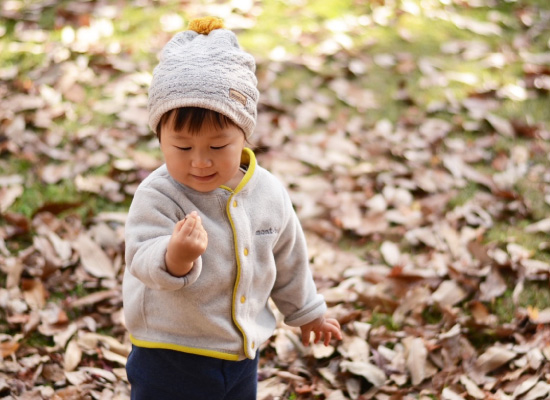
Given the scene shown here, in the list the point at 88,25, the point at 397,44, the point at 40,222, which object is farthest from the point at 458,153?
the point at 88,25

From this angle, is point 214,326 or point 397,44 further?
point 397,44

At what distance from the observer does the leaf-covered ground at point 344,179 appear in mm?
2514

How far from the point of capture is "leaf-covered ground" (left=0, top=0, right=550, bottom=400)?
2.51 metres

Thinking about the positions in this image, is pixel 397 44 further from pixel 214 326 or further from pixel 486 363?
pixel 214 326

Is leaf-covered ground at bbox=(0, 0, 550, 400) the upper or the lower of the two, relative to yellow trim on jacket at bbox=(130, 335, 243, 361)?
lower

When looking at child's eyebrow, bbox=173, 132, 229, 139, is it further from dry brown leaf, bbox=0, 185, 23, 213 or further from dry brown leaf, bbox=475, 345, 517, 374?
dry brown leaf, bbox=0, 185, 23, 213

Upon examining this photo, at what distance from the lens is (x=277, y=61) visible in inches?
183

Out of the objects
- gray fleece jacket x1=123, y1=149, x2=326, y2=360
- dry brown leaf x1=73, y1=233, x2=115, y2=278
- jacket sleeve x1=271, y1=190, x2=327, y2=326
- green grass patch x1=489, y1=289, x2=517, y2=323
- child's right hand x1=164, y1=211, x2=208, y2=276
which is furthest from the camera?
dry brown leaf x1=73, y1=233, x2=115, y2=278

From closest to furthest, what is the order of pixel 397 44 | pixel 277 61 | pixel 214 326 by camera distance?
pixel 214 326
pixel 277 61
pixel 397 44

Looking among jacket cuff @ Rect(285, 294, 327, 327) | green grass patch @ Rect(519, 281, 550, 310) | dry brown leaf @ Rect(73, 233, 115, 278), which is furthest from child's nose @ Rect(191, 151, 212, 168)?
green grass patch @ Rect(519, 281, 550, 310)

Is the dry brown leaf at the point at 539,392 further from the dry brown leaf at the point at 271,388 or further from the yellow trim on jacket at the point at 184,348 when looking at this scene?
the yellow trim on jacket at the point at 184,348

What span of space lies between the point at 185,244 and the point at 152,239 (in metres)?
0.19

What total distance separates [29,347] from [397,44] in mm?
3547

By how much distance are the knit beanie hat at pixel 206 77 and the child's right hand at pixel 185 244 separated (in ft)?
0.94
